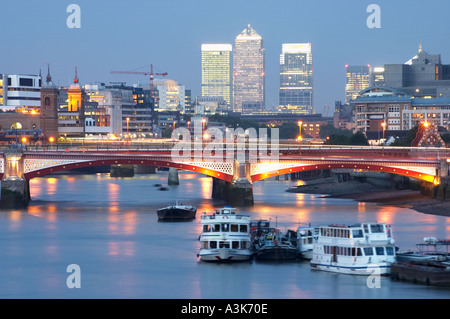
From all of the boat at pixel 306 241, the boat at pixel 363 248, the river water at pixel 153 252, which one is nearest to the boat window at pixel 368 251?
the boat at pixel 363 248

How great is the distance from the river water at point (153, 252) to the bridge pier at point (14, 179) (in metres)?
1.62

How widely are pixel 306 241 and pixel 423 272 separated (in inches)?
466

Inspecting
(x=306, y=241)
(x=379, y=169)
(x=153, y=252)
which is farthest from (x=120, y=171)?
(x=306, y=241)

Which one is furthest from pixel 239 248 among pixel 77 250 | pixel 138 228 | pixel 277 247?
pixel 138 228

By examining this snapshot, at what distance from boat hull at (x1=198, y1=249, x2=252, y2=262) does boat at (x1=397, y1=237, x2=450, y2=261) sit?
10203 millimetres

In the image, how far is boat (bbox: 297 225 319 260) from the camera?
6638 centimetres

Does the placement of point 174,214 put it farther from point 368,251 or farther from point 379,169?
point 368,251

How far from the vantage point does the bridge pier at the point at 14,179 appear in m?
100

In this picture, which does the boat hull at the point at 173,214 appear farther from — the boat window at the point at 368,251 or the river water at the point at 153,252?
the boat window at the point at 368,251

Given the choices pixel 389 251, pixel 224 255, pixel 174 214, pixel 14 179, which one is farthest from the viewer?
pixel 14 179

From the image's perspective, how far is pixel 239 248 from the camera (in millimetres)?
66312

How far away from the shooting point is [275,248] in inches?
2603
